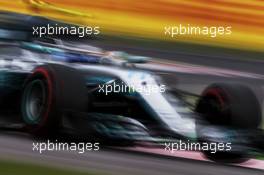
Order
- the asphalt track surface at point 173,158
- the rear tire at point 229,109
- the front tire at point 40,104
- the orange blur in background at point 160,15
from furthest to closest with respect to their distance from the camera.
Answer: the front tire at point 40,104 → the rear tire at point 229,109 → the asphalt track surface at point 173,158 → the orange blur in background at point 160,15

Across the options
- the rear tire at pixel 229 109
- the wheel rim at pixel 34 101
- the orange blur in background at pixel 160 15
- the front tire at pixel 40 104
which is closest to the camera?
the orange blur in background at pixel 160 15

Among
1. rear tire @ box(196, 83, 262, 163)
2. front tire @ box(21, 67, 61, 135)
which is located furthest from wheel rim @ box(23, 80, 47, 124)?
rear tire @ box(196, 83, 262, 163)

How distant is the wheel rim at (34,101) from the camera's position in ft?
19.6

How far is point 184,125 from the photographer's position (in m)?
5.73

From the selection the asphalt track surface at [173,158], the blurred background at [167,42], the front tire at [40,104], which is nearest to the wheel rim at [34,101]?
the front tire at [40,104]

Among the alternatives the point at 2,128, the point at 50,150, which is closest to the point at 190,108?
the point at 50,150

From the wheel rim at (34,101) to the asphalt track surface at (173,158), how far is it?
0.16 meters

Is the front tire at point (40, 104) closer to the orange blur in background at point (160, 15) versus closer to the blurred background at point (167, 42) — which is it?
the blurred background at point (167, 42)

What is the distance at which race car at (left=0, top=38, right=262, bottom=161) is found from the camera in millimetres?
5699

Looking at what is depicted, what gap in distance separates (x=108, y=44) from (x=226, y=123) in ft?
3.12

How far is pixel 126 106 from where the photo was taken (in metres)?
5.77

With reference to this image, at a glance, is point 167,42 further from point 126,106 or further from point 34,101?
point 34,101

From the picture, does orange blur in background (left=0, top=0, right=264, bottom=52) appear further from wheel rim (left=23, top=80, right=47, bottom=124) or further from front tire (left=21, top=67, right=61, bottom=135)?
wheel rim (left=23, top=80, right=47, bottom=124)

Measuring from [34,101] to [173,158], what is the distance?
3.39 feet
